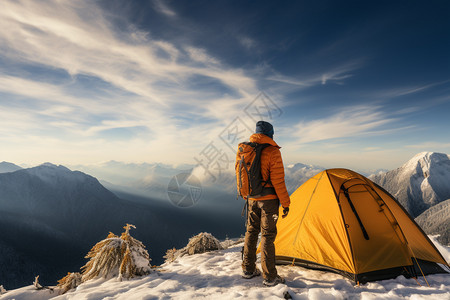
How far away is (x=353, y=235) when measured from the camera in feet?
20.3

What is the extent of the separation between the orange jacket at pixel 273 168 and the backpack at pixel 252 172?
108 millimetres

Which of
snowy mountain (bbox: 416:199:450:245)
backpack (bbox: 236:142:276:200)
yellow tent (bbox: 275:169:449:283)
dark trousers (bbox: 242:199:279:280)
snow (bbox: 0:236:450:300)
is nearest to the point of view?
snow (bbox: 0:236:450:300)

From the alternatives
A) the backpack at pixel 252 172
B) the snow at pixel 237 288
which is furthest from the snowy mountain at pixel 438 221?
the backpack at pixel 252 172

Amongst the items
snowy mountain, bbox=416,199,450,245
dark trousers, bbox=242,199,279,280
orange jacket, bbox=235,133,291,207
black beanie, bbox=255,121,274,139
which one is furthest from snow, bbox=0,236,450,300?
snowy mountain, bbox=416,199,450,245

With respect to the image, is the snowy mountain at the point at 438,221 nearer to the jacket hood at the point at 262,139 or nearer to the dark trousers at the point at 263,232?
the dark trousers at the point at 263,232

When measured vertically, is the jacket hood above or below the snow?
above

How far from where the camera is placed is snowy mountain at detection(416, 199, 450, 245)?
148 metres

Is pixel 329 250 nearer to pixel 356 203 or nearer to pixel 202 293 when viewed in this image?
pixel 356 203

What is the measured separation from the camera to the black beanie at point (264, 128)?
5.91 m

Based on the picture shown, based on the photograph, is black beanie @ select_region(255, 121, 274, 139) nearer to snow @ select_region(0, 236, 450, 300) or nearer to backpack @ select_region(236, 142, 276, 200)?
backpack @ select_region(236, 142, 276, 200)

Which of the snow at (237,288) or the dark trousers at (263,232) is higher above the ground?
the dark trousers at (263,232)

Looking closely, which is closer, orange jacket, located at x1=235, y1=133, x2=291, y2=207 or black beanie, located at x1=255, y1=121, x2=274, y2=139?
orange jacket, located at x1=235, y1=133, x2=291, y2=207

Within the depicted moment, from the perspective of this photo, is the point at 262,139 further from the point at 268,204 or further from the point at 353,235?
the point at 353,235

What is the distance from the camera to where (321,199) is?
6.97 metres
